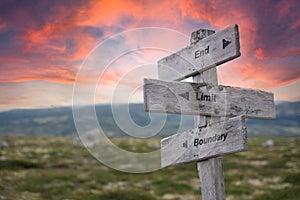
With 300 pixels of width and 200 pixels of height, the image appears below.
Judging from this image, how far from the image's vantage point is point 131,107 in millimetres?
6258

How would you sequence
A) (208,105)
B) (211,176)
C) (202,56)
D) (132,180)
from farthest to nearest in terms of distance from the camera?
(132,180) → (202,56) → (211,176) → (208,105)

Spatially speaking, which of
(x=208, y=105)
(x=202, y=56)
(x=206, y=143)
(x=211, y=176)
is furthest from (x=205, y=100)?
(x=211, y=176)

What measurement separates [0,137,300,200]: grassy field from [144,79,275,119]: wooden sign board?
1382 centimetres

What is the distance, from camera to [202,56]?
661cm

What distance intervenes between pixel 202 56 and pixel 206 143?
54.5 inches

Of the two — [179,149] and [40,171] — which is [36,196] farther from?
[179,149]

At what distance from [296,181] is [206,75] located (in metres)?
18.5

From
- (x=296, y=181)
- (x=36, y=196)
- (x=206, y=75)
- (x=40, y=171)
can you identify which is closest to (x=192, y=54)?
(x=206, y=75)

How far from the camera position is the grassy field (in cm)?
→ 2041

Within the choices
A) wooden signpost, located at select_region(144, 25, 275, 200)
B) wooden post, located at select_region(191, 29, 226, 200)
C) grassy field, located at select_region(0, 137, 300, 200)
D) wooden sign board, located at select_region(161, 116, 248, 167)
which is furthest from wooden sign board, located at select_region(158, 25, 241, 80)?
grassy field, located at select_region(0, 137, 300, 200)

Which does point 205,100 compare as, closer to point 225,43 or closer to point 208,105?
point 208,105

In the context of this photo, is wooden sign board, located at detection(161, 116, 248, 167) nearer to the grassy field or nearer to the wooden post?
the wooden post

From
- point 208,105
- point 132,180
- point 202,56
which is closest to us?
point 208,105

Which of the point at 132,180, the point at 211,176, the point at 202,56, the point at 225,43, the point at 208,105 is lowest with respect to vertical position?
the point at 132,180
